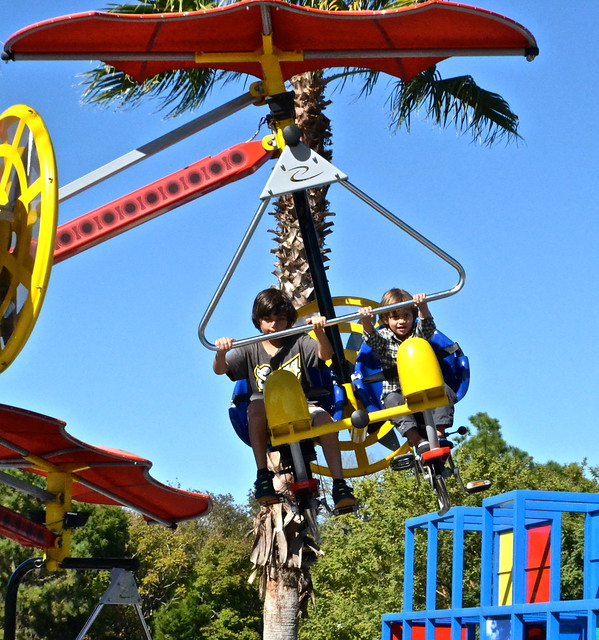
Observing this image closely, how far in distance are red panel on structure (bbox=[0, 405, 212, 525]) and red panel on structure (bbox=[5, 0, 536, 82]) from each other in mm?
2080

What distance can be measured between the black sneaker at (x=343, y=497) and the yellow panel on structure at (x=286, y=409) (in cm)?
55

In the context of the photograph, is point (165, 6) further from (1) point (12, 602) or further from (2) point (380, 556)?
(2) point (380, 556)

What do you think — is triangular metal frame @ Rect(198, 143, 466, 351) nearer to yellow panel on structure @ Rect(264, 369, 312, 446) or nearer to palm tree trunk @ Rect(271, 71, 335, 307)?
yellow panel on structure @ Rect(264, 369, 312, 446)

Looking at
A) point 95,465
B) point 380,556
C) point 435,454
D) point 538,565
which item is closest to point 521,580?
point 538,565

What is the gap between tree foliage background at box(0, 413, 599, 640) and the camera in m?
24.4

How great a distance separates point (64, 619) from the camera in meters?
33.1

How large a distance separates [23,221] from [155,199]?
1.84 m

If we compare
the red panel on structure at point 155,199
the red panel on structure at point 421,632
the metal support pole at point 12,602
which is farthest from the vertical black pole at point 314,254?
the red panel on structure at point 421,632

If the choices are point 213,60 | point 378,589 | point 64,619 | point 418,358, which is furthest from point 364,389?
point 64,619

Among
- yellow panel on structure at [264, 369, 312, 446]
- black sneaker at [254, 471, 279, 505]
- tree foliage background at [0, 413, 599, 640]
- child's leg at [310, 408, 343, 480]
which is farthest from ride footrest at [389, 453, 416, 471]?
tree foliage background at [0, 413, 599, 640]

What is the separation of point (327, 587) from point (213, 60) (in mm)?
21143

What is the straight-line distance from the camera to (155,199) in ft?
24.0

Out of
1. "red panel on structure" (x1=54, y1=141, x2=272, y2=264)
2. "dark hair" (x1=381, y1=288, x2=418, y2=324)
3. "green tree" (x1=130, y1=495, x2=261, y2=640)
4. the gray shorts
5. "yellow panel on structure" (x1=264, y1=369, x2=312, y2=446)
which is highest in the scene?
"green tree" (x1=130, y1=495, x2=261, y2=640)

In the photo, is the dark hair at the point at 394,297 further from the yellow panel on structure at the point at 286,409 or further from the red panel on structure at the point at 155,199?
the red panel on structure at the point at 155,199
